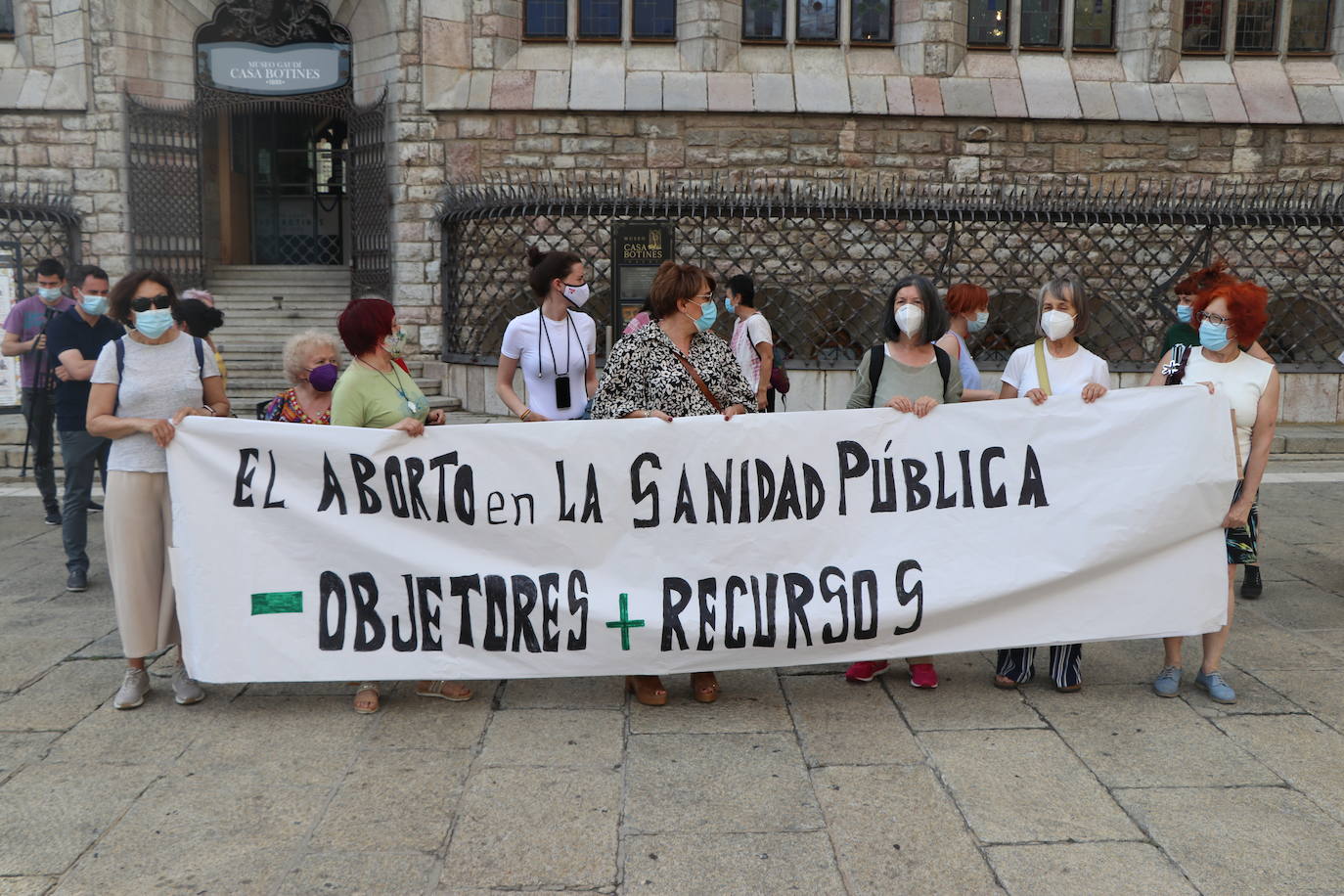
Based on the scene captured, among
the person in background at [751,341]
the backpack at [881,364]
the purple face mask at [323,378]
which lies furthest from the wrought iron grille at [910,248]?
the backpack at [881,364]

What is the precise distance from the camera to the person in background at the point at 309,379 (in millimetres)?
4900

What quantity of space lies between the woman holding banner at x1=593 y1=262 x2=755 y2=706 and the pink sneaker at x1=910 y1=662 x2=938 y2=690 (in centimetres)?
82

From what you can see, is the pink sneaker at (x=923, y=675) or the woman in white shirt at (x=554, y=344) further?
the woman in white shirt at (x=554, y=344)

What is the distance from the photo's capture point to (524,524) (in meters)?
4.58

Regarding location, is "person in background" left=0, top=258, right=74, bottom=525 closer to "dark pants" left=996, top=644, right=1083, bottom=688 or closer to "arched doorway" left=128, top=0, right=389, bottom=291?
"dark pants" left=996, top=644, right=1083, bottom=688

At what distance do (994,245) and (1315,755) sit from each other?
1011 centimetres

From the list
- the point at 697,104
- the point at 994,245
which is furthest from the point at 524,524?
the point at 697,104

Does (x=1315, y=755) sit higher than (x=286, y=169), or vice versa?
(x=286, y=169)

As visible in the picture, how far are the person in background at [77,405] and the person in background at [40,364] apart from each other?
3.66 ft

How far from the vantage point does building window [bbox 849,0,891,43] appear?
51.1ft

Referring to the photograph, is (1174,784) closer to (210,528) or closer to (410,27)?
(210,528)

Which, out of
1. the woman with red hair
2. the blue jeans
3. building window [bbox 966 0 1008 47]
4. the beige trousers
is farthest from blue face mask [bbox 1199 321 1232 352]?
building window [bbox 966 0 1008 47]

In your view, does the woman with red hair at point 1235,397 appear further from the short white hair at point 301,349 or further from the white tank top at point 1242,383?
the short white hair at point 301,349

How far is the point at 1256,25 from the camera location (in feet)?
52.6
